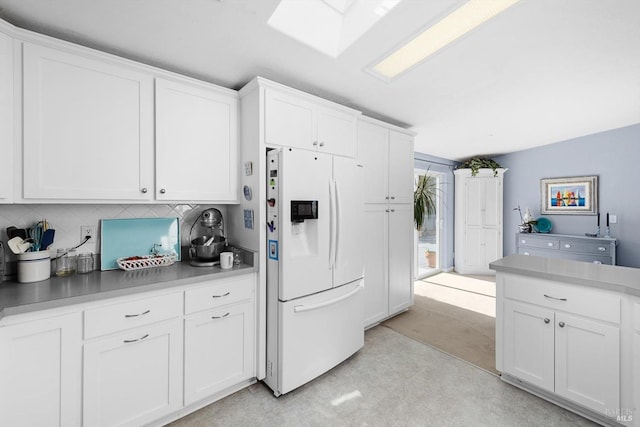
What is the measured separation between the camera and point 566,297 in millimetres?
1761

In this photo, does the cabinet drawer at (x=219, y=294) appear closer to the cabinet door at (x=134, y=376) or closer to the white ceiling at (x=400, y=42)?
the cabinet door at (x=134, y=376)

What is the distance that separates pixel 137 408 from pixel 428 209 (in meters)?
4.37

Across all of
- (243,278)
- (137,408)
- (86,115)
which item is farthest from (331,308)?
(86,115)

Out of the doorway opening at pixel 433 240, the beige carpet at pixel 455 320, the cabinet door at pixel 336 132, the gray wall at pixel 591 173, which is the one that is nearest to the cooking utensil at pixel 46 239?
the cabinet door at pixel 336 132

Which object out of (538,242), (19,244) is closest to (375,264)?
(19,244)

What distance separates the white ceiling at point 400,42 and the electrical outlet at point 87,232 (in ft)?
4.00

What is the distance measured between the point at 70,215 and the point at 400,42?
254 cm

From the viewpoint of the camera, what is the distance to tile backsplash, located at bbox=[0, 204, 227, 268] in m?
1.72

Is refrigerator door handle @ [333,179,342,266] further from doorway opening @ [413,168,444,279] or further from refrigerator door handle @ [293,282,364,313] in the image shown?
doorway opening @ [413,168,444,279]

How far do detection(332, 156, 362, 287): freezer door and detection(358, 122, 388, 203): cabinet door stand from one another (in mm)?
513

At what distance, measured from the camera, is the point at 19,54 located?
4.88 feet

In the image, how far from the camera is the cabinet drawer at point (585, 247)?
3.83 m

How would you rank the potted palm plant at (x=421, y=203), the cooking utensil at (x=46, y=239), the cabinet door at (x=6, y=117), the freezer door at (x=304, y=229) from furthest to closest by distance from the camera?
the potted palm plant at (x=421, y=203)
the freezer door at (x=304, y=229)
the cooking utensil at (x=46, y=239)
the cabinet door at (x=6, y=117)

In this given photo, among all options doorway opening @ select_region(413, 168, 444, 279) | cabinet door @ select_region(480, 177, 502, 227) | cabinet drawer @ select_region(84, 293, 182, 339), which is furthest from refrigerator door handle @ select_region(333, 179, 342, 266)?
cabinet door @ select_region(480, 177, 502, 227)
